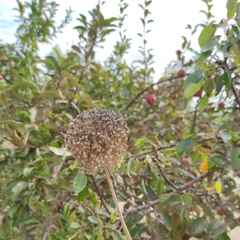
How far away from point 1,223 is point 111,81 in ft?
2.79

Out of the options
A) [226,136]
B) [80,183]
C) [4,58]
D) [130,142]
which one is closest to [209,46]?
[226,136]

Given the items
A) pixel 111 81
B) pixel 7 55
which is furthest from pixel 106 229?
pixel 7 55

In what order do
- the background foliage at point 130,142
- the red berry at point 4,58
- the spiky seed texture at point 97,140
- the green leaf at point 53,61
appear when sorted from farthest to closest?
the red berry at point 4,58, the green leaf at point 53,61, the background foliage at point 130,142, the spiky seed texture at point 97,140

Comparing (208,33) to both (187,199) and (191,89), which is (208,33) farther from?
(187,199)

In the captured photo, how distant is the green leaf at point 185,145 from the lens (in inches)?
30.0

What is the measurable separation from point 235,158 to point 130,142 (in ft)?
2.19

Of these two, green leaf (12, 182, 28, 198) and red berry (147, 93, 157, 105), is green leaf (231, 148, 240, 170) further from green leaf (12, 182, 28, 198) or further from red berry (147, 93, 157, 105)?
red berry (147, 93, 157, 105)

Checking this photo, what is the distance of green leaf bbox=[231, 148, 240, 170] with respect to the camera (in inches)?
28.1

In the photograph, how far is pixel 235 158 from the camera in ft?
2.37

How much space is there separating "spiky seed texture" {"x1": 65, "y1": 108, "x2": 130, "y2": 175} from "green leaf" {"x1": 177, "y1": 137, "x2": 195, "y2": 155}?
9.3 inches

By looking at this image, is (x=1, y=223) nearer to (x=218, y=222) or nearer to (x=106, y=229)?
(x=106, y=229)

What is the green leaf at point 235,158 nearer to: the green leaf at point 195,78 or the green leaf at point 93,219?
the green leaf at point 195,78

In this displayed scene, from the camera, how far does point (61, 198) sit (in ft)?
3.42

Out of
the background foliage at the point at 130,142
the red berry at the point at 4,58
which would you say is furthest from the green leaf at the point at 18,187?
the red berry at the point at 4,58
